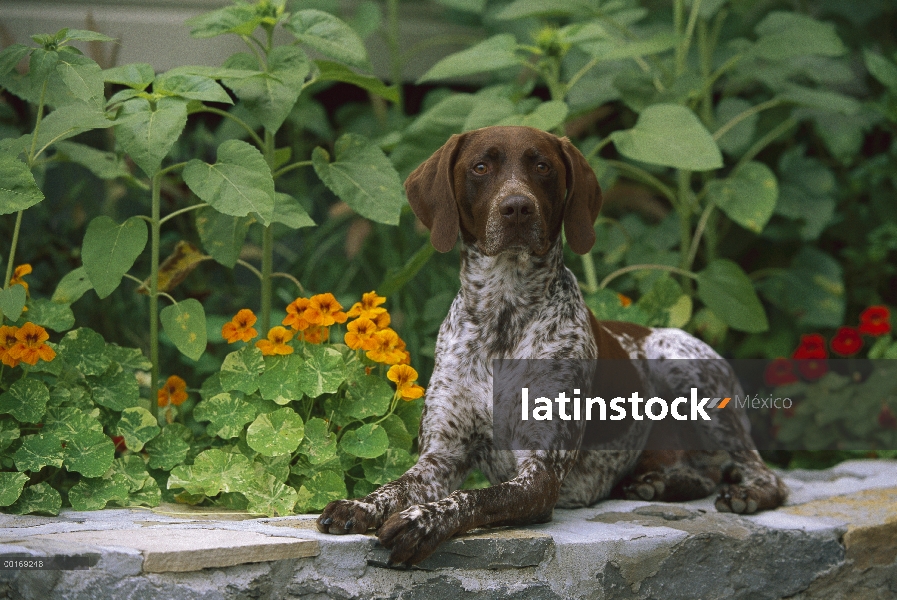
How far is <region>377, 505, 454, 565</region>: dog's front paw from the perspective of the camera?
7.06 ft

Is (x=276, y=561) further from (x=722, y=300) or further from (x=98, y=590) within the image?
(x=722, y=300)

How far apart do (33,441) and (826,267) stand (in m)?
3.74

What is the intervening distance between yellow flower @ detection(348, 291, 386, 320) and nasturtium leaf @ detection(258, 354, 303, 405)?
237mm

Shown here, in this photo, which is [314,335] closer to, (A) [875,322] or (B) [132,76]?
(B) [132,76]

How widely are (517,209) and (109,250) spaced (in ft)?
3.90

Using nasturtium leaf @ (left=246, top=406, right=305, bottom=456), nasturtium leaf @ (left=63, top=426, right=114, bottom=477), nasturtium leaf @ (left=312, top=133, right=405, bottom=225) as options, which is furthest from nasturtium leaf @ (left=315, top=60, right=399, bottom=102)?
nasturtium leaf @ (left=63, top=426, right=114, bottom=477)

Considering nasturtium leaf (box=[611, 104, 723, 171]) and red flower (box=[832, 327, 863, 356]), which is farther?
red flower (box=[832, 327, 863, 356])

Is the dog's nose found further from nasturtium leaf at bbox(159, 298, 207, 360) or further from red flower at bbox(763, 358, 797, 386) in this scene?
red flower at bbox(763, 358, 797, 386)

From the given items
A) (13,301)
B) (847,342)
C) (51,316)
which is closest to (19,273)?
(51,316)

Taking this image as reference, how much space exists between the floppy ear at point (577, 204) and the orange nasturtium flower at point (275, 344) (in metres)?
0.90

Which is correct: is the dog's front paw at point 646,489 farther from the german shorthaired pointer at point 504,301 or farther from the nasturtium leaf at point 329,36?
the nasturtium leaf at point 329,36

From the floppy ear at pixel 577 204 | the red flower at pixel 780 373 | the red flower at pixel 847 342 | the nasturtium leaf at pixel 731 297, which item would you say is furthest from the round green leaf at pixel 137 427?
the red flower at pixel 847 342

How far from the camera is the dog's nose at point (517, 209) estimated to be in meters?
2.54

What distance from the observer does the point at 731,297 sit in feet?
12.5
